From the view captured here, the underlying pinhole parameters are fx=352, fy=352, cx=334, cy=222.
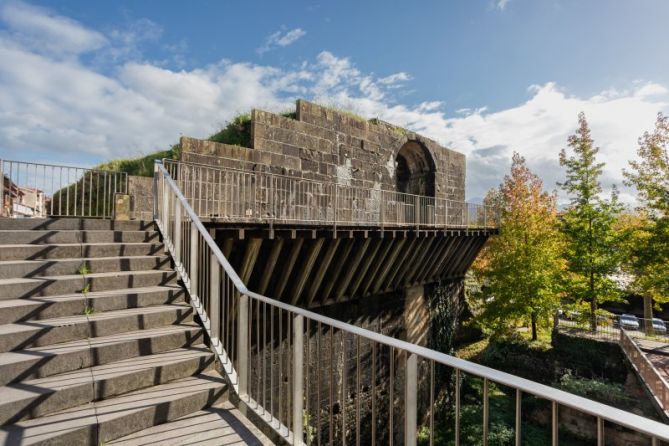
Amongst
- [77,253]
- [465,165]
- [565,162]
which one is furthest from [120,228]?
[565,162]

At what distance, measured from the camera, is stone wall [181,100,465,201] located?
27.6 feet

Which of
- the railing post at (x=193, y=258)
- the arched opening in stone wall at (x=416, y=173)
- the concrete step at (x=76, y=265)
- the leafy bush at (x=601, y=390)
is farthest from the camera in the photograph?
the arched opening in stone wall at (x=416, y=173)

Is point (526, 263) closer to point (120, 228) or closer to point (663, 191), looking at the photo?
point (663, 191)

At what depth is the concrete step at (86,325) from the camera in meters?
3.29

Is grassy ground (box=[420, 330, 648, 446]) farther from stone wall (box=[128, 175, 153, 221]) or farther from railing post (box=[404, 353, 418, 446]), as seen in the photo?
stone wall (box=[128, 175, 153, 221])

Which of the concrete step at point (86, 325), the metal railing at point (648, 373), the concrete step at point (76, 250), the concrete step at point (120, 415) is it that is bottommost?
the metal railing at point (648, 373)

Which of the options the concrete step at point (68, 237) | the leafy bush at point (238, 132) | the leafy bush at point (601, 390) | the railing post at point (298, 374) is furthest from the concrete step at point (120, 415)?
the leafy bush at point (601, 390)

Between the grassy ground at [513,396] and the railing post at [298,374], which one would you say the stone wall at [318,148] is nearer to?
the railing post at [298,374]

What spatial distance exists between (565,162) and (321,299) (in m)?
14.6

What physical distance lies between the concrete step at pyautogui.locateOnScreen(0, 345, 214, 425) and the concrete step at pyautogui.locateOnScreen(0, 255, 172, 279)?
1.73 meters

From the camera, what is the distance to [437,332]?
15.5 meters

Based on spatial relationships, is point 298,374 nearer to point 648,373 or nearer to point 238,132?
point 238,132

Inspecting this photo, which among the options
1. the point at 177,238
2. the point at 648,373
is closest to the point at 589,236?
the point at 648,373

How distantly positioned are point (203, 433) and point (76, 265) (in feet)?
10.0
